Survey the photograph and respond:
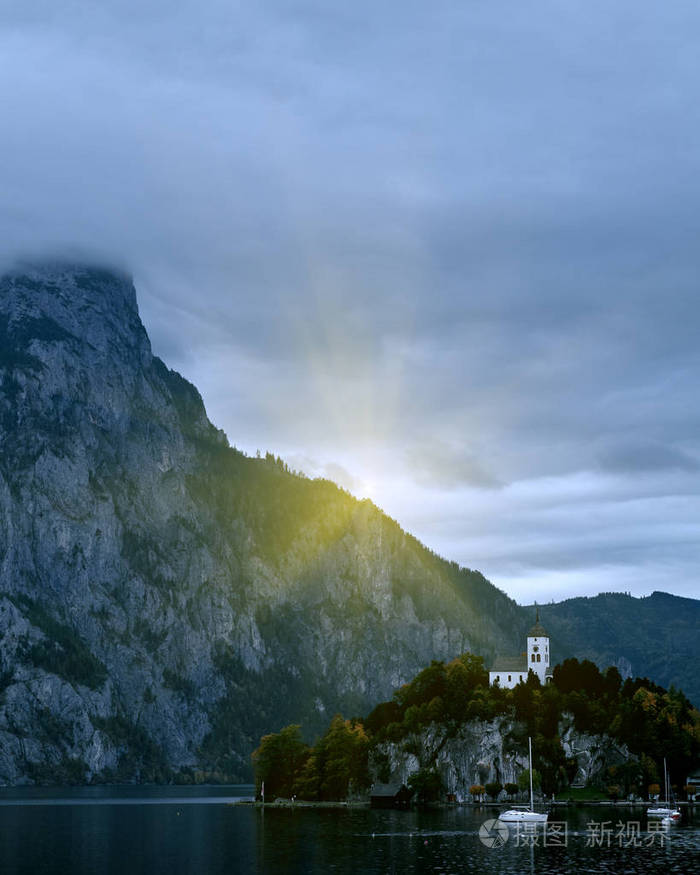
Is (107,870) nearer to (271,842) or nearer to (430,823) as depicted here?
(271,842)

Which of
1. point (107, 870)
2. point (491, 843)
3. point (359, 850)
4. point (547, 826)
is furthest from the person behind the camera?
point (547, 826)

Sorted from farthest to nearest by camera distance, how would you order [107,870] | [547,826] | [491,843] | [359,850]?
[547,826] → [491,843] → [359,850] → [107,870]

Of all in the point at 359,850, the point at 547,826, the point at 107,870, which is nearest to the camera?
the point at 107,870

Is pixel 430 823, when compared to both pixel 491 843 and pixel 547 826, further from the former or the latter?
pixel 491 843

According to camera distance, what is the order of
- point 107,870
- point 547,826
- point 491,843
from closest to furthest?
1. point 107,870
2. point 491,843
3. point 547,826

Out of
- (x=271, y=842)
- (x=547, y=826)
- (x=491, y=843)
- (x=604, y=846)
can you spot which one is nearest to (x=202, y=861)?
(x=271, y=842)

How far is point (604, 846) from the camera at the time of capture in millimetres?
145000

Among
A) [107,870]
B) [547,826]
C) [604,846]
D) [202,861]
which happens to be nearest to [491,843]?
[604,846]

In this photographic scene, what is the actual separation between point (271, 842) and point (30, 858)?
34.3 meters

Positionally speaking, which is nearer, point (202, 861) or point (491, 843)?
point (202, 861)

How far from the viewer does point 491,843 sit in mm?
152125

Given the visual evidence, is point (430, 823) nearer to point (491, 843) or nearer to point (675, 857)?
point (491, 843)

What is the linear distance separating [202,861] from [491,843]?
4183 centimetres

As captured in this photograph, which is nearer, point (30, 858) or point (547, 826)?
point (30, 858)
